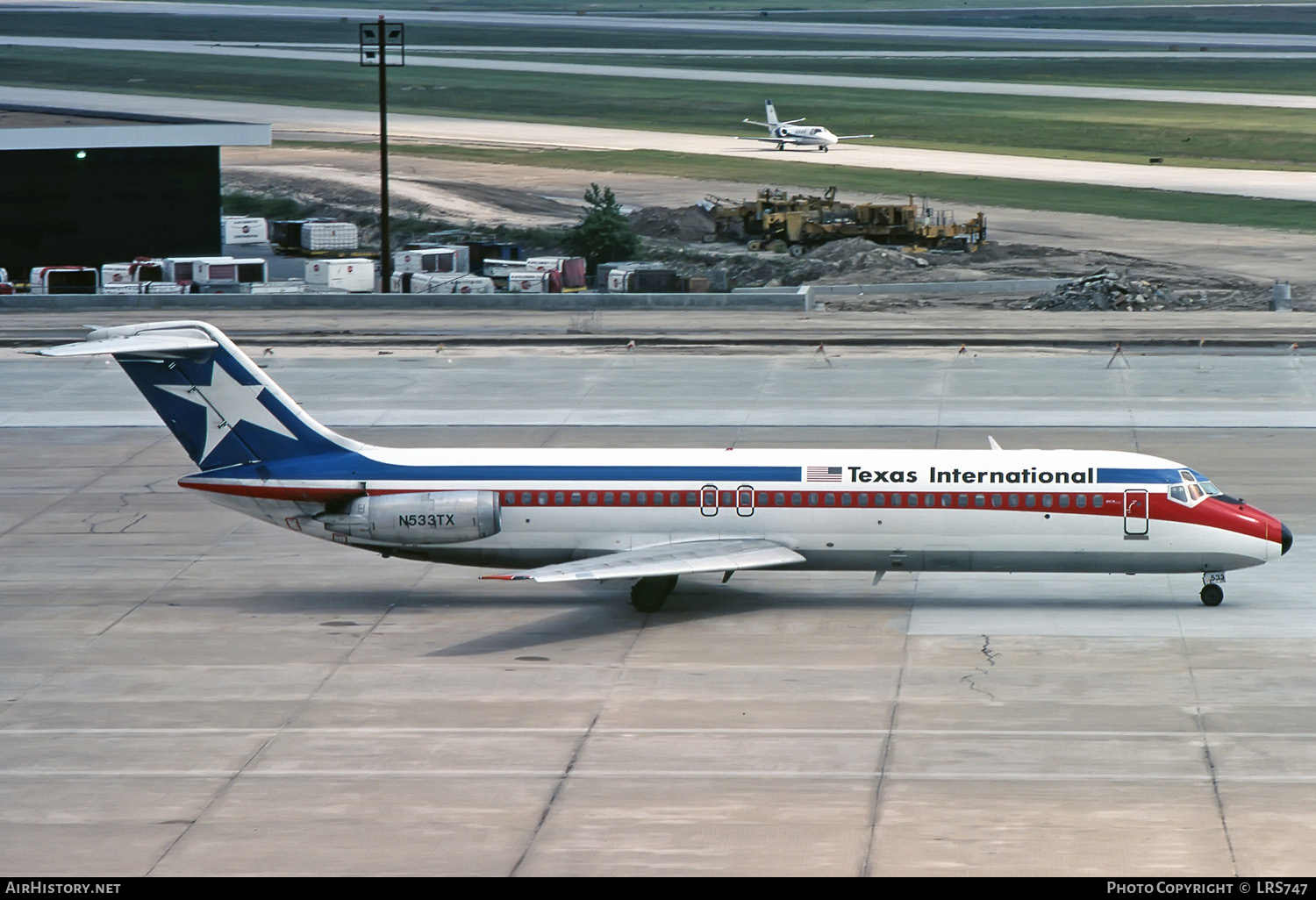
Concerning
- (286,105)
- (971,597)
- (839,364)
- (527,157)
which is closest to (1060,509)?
(971,597)

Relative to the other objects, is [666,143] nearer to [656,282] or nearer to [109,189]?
[109,189]

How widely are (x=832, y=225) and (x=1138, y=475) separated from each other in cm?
5636

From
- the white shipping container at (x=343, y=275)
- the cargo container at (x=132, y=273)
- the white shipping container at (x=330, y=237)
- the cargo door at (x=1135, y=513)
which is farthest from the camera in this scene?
the white shipping container at (x=330, y=237)

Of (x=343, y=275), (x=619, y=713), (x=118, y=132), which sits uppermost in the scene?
(x=118, y=132)

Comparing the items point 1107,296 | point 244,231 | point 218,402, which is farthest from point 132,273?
point 218,402

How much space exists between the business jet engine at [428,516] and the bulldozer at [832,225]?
183 ft

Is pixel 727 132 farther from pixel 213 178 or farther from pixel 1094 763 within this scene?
pixel 1094 763

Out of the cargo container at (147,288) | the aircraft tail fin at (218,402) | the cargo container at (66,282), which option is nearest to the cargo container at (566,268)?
the cargo container at (147,288)

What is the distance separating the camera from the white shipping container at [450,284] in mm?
80625

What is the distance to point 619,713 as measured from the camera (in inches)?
1070

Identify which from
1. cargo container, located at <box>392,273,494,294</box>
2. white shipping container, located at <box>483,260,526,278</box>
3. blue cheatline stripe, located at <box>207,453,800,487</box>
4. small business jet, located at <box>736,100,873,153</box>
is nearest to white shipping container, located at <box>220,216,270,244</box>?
white shipping container, located at <box>483,260,526,278</box>

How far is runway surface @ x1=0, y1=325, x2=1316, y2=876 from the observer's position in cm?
2178

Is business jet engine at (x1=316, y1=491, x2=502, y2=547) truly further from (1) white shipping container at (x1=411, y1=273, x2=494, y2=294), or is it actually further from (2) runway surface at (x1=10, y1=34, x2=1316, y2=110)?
(2) runway surface at (x1=10, y1=34, x2=1316, y2=110)

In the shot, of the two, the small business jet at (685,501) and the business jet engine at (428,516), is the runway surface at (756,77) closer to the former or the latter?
the small business jet at (685,501)
